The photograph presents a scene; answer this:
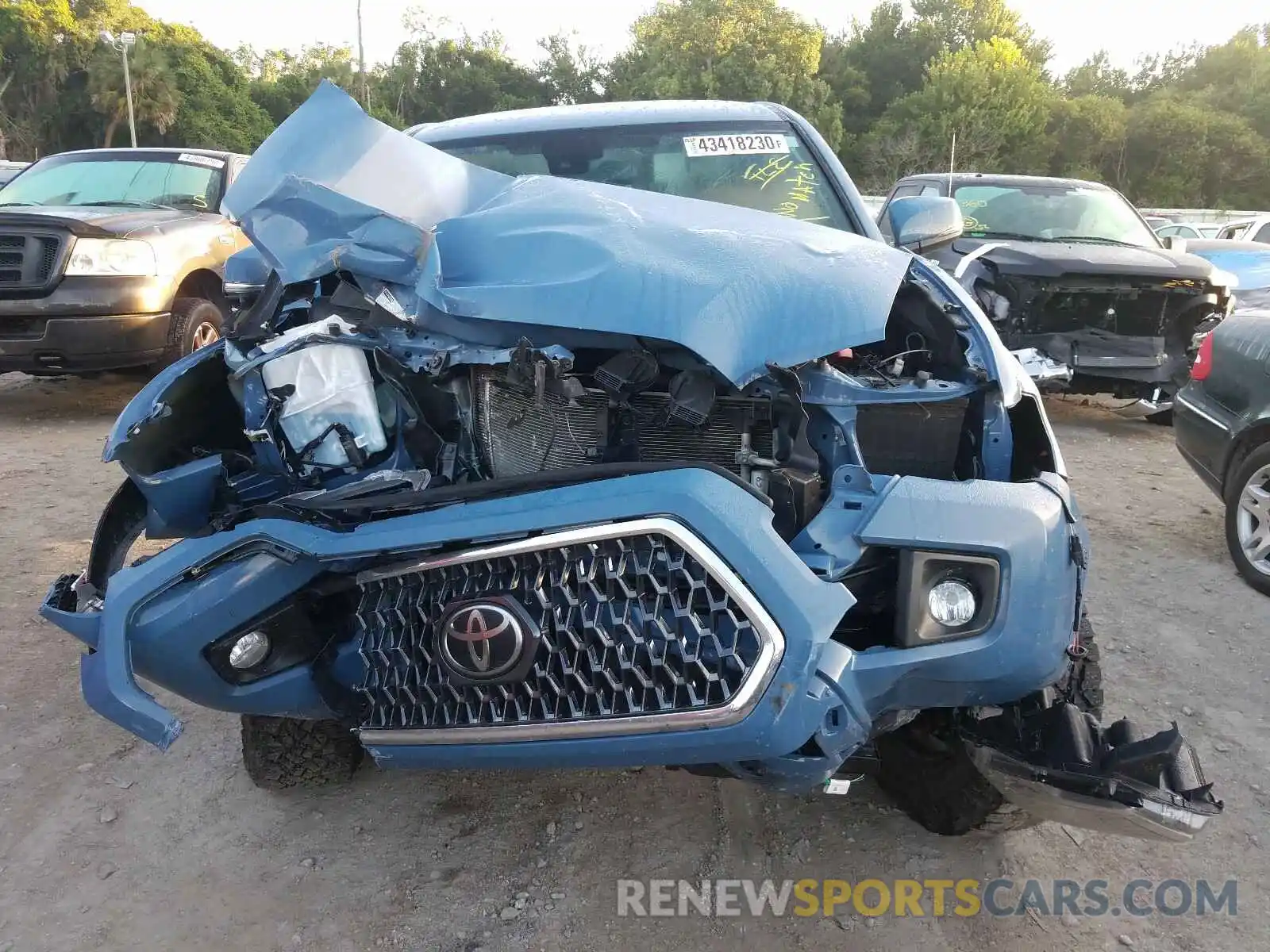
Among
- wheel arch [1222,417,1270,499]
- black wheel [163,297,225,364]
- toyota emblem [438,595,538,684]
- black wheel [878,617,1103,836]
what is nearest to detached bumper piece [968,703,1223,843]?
black wheel [878,617,1103,836]

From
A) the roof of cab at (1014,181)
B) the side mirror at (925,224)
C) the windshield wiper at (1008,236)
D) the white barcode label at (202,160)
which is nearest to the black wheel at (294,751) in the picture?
the side mirror at (925,224)

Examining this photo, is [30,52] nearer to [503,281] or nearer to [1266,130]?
[503,281]

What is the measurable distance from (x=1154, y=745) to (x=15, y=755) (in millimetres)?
3096

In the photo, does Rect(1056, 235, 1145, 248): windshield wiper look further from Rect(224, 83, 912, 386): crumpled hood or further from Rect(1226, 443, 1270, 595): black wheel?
Rect(224, 83, 912, 386): crumpled hood

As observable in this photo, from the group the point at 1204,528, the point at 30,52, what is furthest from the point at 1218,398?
the point at 30,52

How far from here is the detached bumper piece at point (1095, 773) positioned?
1.67 m

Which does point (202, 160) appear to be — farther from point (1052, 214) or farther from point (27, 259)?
point (1052, 214)

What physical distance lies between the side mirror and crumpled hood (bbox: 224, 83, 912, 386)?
866 mm

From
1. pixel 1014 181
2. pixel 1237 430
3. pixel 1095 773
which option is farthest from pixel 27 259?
pixel 1014 181

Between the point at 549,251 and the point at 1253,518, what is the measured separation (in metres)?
3.75

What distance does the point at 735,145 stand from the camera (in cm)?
348

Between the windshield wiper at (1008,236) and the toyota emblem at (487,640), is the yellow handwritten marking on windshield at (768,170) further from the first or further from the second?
the windshield wiper at (1008,236)

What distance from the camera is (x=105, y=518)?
2285mm

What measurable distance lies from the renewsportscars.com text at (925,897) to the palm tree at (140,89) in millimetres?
41747
